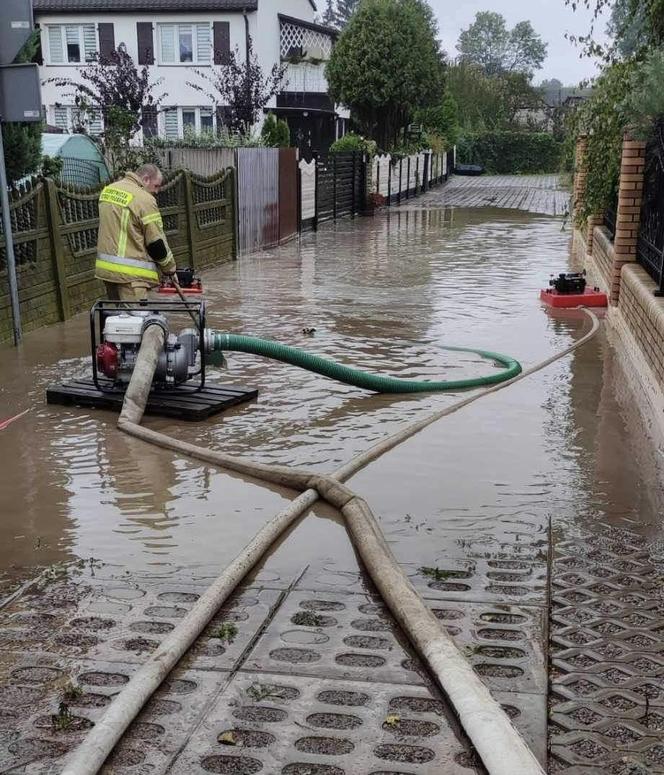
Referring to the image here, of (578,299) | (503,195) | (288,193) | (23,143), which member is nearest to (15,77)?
(23,143)

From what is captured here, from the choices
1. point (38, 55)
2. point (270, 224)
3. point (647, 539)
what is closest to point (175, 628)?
point (647, 539)

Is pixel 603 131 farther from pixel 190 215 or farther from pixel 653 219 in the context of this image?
pixel 190 215

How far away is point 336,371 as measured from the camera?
6668 millimetres

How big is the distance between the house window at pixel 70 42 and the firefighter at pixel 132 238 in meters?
32.3

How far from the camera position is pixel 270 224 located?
17422 millimetres

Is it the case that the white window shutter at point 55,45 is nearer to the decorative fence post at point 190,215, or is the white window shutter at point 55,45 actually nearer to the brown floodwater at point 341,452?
the decorative fence post at point 190,215

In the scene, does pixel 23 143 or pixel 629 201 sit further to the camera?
pixel 23 143

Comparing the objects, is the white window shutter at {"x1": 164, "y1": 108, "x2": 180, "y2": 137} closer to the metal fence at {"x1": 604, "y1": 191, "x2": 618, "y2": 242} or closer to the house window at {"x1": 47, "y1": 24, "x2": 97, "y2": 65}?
the house window at {"x1": 47, "y1": 24, "x2": 97, "y2": 65}

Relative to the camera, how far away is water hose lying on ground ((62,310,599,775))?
256 centimetres

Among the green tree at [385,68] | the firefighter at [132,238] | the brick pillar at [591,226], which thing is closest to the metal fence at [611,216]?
the brick pillar at [591,226]

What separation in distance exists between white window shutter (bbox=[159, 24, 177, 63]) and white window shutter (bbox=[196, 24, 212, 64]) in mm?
1075

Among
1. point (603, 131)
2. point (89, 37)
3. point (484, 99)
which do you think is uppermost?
point (89, 37)

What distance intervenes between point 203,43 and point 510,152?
21404 millimetres

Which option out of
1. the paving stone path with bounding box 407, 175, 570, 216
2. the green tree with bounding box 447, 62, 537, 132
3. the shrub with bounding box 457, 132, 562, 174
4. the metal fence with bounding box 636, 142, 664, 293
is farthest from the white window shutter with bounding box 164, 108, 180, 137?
the metal fence with bounding box 636, 142, 664, 293
